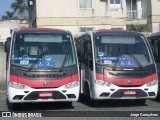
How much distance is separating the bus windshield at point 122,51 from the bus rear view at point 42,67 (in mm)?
1076

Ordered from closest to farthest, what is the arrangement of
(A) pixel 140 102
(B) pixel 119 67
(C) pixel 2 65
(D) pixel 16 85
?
(D) pixel 16 85 → (B) pixel 119 67 → (A) pixel 140 102 → (C) pixel 2 65

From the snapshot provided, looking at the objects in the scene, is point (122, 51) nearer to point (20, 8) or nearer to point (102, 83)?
point (102, 83)

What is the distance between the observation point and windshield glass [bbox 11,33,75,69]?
13180mm

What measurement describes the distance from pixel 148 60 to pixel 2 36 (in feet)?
137

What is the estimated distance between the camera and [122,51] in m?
14.2

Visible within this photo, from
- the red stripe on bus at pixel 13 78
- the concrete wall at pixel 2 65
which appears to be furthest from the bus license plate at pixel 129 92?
the concrete wall at pixel 2 65

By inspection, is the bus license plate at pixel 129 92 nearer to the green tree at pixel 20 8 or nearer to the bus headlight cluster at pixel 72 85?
the bus headlight cluster at pixel 72 85

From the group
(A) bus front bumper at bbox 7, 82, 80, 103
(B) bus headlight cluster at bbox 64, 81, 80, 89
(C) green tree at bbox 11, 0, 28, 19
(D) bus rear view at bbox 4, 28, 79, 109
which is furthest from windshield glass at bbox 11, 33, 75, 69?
(C) green tree at bbox 11, 0, 28, 19

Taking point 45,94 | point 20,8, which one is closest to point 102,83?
point 45,94

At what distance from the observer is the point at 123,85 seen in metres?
13.6

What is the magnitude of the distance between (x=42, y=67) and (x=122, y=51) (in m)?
2.85

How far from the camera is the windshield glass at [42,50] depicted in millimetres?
13180

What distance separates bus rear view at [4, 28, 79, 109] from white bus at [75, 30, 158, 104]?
87 cm

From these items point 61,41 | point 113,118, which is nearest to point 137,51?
point 61,41
